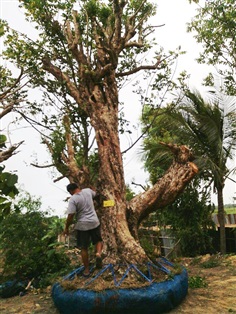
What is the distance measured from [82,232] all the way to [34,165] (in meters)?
4.22

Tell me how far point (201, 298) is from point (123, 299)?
5.16 feet

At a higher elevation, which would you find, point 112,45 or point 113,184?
point 112,45

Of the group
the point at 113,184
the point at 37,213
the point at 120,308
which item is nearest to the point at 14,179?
the point at 120,308

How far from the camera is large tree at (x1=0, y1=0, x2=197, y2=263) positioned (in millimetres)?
6430

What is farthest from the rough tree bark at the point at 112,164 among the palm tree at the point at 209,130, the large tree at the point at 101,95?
the palm tree at the point at 209,130

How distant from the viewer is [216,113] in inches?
380

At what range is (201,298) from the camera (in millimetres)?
5422

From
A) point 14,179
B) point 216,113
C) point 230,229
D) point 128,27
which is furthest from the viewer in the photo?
point 230,229

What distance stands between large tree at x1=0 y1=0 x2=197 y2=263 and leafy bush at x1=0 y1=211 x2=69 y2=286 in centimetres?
161

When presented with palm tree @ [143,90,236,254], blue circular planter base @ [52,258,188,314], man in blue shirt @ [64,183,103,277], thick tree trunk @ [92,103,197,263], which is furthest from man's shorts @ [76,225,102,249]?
palm tree @ [143,90,236,254]

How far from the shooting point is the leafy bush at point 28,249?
7.41m

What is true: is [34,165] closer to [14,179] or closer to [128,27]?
[128,27]

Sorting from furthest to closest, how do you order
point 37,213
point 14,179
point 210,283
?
1. point 37,213
2. point 210,283
3. point 14,179

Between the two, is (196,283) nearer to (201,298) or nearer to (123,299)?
(201,298)
